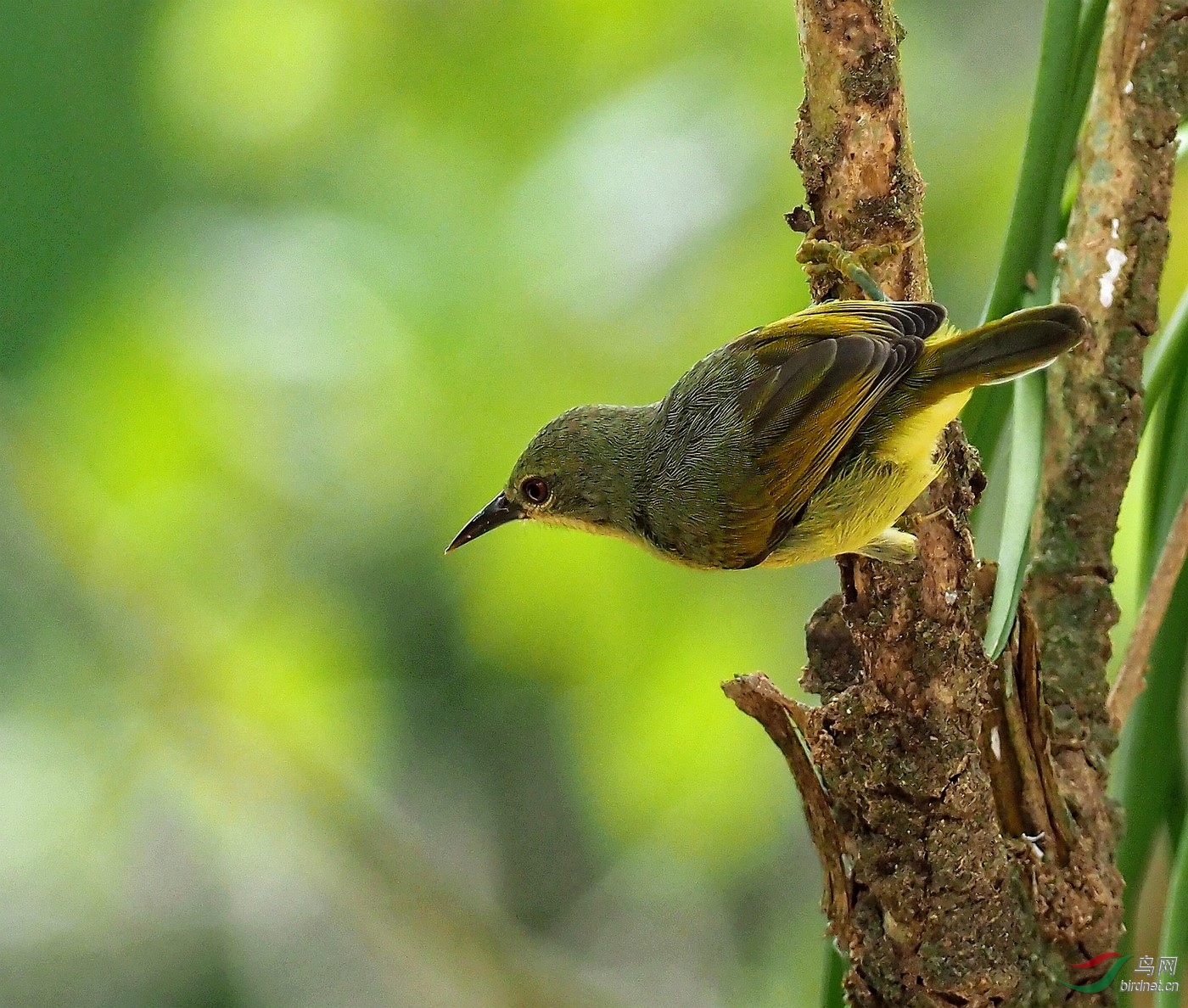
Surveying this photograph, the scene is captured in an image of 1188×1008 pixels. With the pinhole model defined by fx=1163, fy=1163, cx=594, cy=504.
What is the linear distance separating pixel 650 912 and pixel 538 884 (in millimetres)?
292

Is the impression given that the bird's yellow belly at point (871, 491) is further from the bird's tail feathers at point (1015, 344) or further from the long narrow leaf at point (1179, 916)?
the long narrow leaf at point (1179, 916)

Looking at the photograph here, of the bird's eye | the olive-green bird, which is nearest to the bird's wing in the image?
the olive-green bird

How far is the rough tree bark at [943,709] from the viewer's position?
1.03m

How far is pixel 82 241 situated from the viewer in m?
2.31

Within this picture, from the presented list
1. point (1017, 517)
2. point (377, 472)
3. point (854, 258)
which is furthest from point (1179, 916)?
point (377, 472)

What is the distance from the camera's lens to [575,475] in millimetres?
1572

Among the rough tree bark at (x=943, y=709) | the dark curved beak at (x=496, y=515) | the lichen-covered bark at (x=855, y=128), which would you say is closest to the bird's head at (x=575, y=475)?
the dark curved beak at (x=496, y=515)

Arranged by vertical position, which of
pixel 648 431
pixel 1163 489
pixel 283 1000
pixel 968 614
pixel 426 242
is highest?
pixel 426 242

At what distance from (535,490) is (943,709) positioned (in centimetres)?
70

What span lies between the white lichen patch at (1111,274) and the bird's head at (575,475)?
599mm

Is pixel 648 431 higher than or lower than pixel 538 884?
higher

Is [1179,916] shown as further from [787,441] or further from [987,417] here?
[787,441]

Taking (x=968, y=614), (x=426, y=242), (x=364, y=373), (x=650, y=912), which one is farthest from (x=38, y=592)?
(x=968, y=614)

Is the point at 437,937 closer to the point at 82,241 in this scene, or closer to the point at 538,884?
the point at 538,884
